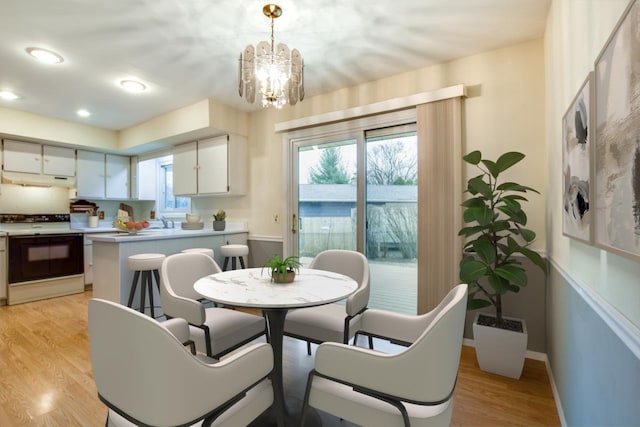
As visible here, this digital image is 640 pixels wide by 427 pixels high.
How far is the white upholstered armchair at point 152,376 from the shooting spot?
0.86 m

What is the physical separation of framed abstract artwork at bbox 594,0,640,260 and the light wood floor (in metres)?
1.32

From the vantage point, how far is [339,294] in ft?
5.00

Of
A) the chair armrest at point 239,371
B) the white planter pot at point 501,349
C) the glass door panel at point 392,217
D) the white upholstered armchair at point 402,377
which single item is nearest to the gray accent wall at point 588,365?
the white planter pot at point 501,349

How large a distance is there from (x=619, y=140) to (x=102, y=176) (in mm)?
6138

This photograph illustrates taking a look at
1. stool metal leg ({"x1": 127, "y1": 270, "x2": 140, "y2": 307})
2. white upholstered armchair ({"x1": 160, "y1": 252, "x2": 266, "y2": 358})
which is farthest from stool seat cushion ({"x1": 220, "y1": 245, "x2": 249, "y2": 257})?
white upholstered armchair ({"x1": 160, "y1": 252, "x2": 266, "y2": 358})

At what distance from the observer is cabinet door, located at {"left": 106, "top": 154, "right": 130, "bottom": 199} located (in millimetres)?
5129

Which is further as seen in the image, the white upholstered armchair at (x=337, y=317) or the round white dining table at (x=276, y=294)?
the white upholstered armchair at (x=337, y=317)

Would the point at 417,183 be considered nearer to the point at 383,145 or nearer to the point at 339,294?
the point at 383,145

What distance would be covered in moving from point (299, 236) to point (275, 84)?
205 cm

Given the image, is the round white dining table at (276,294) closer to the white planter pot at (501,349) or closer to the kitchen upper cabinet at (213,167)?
the white planter pot at (501,349)

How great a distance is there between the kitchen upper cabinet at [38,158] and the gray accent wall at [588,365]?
20.0ft

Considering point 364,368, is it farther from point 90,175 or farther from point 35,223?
point 35,223

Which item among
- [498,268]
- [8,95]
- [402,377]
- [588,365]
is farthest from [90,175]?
[588,365]

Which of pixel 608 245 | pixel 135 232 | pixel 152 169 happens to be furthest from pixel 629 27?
pixel 152 169
